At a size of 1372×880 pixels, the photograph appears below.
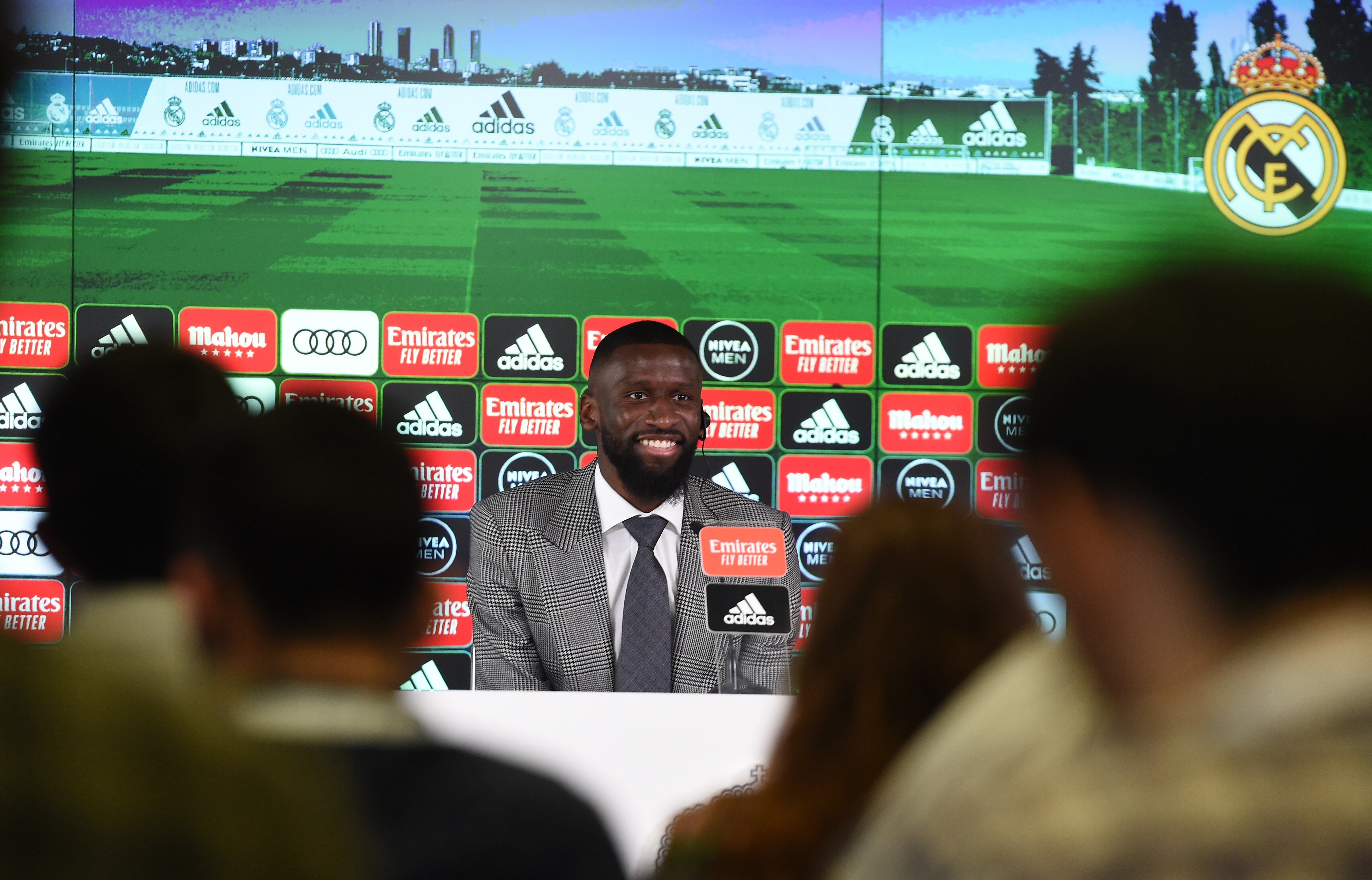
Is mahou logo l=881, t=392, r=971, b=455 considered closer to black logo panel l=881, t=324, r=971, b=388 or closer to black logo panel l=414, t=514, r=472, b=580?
black logo panel l=881, t=324, r=971, b=388

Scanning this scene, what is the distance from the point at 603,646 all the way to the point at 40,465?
1.58 m

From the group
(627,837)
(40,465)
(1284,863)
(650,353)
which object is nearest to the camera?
(1284,863)

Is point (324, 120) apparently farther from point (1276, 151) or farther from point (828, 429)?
point (1276, 151)

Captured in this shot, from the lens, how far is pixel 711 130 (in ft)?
11.5

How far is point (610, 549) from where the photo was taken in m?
2.87

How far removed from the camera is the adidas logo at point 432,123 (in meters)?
3.47

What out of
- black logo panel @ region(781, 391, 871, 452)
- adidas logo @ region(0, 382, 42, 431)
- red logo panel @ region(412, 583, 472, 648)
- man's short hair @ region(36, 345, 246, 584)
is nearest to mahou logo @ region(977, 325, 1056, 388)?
black logo panel @ region(781, 391, 871, 452)

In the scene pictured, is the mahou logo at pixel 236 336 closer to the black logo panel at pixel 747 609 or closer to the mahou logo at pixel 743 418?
the mahou logo at pixel 743 418

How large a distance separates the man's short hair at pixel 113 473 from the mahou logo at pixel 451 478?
2092 mm

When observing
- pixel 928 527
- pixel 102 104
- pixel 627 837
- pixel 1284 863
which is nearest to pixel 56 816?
pixel 1284 863

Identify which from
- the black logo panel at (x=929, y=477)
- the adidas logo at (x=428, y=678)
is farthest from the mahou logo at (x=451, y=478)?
the black logo panel at (x=929, y=477)

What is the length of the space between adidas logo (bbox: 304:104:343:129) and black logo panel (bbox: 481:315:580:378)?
726 mm

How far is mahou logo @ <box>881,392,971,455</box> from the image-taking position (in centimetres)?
349

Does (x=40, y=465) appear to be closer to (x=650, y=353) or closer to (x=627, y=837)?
(x=627, y=837)
